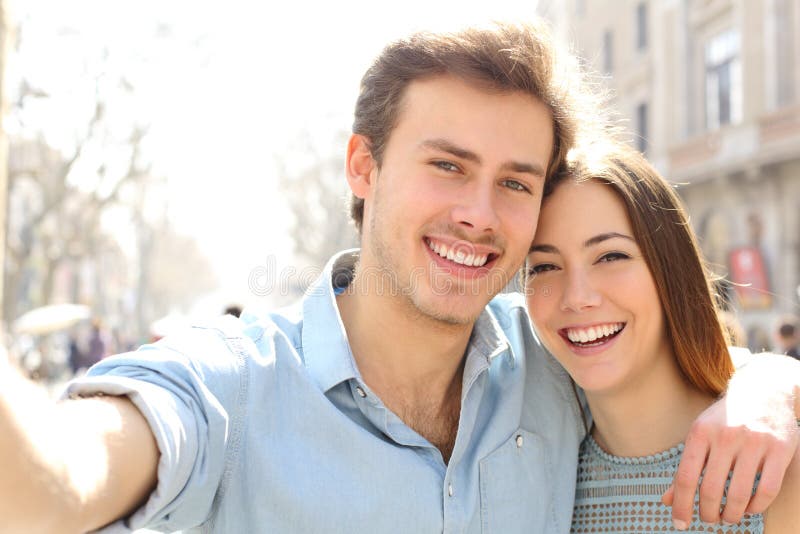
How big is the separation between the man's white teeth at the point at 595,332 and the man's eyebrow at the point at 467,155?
0.52 metres

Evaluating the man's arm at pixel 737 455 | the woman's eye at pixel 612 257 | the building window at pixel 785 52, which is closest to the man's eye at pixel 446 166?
the woman's eye at pixel 612 257

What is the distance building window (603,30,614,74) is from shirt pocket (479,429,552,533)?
2448cm

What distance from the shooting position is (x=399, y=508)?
209 centimetres

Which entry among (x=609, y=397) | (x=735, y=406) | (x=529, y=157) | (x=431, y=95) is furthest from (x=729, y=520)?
(x=431, y=95)

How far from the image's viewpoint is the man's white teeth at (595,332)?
2.60 meters

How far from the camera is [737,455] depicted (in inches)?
82.0

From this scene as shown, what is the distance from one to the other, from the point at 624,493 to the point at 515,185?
3.37ft

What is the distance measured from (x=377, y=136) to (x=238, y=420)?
3.88 feet

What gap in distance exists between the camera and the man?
5.76ft

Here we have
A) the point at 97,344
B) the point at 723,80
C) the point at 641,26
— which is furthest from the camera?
the point at 641,26

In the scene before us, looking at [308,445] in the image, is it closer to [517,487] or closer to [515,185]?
[517,487]

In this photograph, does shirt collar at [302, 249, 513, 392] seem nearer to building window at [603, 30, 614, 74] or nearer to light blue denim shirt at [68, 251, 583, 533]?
light blue denim shirt at [68, 251, 583, 533]

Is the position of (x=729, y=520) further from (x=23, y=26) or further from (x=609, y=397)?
(x=23, y=26)

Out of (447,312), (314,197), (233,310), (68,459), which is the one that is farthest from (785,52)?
(314,197)
